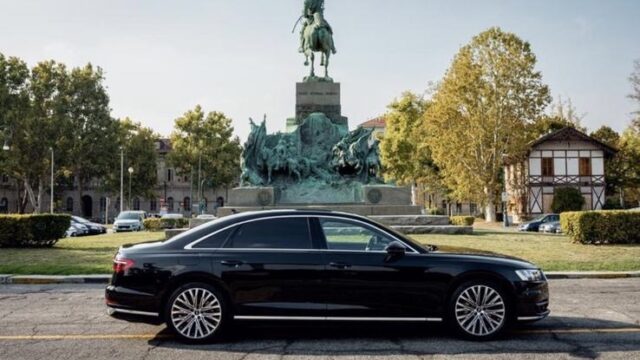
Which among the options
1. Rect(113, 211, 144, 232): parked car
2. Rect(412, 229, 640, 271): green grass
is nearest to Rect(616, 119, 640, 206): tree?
Rect(412, 229, 640, 271): green grass

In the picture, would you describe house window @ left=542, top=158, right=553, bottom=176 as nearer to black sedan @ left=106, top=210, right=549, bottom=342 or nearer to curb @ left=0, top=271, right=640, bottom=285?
curb @ left=0, top=271, right=640, bottom=285

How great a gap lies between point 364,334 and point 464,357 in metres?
1.52

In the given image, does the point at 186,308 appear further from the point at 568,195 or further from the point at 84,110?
the point at 84,110

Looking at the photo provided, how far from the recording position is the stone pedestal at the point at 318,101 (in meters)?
30.6

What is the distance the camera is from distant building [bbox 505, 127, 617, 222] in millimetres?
55125

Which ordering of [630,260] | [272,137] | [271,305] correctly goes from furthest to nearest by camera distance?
1. [272,137]
2. [630,260]
3. [271,305]

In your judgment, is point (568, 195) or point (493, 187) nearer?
point (493, 187)

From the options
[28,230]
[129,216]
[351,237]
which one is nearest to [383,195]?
[28,230]

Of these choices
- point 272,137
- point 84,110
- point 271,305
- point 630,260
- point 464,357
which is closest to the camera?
point 464,357

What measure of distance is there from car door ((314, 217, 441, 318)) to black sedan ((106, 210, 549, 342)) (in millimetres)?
12

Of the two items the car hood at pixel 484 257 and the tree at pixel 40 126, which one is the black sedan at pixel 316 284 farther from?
the tree at pixel 40 126

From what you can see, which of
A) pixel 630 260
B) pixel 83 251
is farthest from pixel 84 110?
pixel 630 260

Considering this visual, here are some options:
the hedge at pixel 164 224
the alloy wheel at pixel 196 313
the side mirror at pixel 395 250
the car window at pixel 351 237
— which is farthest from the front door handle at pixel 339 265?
the hedge at pixel 164 224

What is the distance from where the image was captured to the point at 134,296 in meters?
6.91
